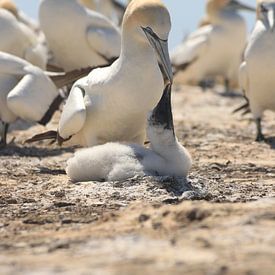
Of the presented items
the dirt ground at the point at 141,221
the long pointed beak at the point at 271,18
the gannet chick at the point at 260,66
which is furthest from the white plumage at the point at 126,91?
the long pointed beak at the point at 271,18

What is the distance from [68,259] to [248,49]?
728cm

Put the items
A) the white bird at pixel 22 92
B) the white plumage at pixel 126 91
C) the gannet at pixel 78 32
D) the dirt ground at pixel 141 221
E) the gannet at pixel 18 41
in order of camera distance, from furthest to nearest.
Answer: the gannet at pixel 78 32, the gannet at pixel 18 41, the white bird at pixel 22 92, the white plumage at pixel 126 91, the dirt ground at pixel 141 221

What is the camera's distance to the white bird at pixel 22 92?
10.5 m

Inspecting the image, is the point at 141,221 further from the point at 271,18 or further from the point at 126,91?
the point at 271,18

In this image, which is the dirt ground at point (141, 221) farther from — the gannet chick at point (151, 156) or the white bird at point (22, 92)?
the white bird at point (22, 92)

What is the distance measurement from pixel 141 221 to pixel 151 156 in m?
2.19

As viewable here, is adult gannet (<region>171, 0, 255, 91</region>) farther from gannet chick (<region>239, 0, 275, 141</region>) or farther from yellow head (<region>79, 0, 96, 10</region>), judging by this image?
gannet chick (<region>239, 0, 275, 141</region>)

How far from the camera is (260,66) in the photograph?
466 inches

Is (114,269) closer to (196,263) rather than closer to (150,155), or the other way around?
(196,263)

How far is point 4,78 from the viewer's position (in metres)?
11.1

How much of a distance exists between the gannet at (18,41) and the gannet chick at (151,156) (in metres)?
5.30

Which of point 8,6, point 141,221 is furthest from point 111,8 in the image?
point 141,221

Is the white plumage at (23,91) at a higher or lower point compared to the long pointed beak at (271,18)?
lower

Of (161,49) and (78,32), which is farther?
(78,32)
